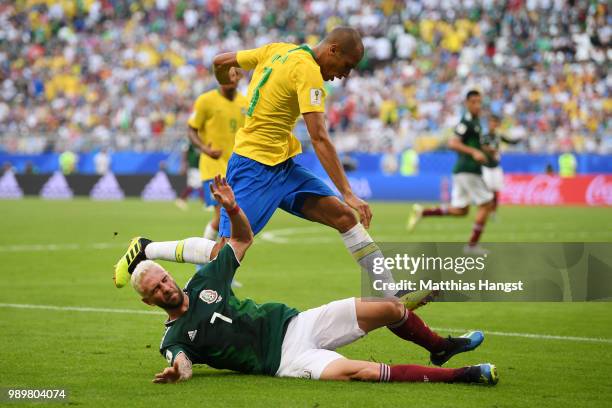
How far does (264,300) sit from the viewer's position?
38.9 feet

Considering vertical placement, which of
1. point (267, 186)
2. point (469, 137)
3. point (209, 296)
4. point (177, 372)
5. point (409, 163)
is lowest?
point (409, 163)

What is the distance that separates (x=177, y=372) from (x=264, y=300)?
16.2 ft

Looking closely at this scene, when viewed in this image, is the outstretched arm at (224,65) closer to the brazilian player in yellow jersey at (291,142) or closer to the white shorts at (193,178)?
the brazilian player in yellow jersey at (291,142)

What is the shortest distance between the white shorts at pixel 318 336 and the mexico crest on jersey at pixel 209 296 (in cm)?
54

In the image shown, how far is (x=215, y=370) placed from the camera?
7.90 metres

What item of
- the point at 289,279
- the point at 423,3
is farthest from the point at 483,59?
the point at 289,279

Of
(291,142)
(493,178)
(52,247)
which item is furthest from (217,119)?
(493,178)

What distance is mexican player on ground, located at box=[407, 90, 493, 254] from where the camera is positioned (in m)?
17.4

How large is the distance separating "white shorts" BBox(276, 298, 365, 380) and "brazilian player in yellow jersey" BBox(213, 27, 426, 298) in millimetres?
1229

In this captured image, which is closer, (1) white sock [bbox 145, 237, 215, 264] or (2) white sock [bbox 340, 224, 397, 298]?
(1) white sock [bbox 145, 237, 215, 264]

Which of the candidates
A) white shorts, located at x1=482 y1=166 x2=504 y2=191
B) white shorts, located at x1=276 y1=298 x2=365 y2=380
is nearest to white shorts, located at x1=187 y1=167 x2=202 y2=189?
white shorts, located at x1=482 y1=166 x2=504 y2=191

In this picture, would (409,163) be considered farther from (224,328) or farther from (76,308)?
(224,328)

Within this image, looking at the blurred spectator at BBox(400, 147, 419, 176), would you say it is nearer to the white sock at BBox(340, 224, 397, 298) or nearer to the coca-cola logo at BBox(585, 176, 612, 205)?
the coca-cola logo at BBox(585, 176, 612, 205)

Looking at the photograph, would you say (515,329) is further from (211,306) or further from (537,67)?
(537,67)
